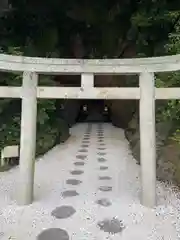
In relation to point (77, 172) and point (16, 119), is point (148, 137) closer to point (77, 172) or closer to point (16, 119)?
point (77, 172)

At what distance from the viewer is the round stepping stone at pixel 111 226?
298 cm

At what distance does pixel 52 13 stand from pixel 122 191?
292 inches

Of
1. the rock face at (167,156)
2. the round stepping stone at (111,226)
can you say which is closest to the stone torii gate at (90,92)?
the round stepping stone at (111,226)

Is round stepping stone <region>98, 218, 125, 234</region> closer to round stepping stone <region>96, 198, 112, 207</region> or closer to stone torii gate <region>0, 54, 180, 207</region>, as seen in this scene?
round stepping stone <region>96, 198, 112, 207</region>

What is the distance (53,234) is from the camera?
2867mm

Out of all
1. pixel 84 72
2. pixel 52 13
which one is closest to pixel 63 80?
pixel 52 13

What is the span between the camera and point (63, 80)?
1290 centimetres

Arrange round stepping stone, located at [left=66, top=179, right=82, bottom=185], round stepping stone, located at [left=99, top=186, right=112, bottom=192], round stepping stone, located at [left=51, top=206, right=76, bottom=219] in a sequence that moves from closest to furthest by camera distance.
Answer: round stepping stone, located at [left=51, top=206, right=76, bottom=219] → round stepping stone, located at [left=99, top=186, right=112, bottom=192] → round stepping stone, located at [left=66, top=179, right=82, bottom=185]

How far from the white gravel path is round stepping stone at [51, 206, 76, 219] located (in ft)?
0.22

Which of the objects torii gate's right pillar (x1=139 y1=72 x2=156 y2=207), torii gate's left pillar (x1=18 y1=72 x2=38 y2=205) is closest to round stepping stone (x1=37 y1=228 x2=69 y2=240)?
torii gate's left pillar (x1=18 y1=72 x2=38 y2=205)

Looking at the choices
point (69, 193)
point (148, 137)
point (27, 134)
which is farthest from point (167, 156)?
point (27, 134)

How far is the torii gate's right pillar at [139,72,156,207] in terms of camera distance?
354cm

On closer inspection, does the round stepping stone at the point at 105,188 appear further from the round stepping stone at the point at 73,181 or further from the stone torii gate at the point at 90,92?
the stone torii gate at the point at 90,92

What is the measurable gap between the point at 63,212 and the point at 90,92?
174 centimetres
